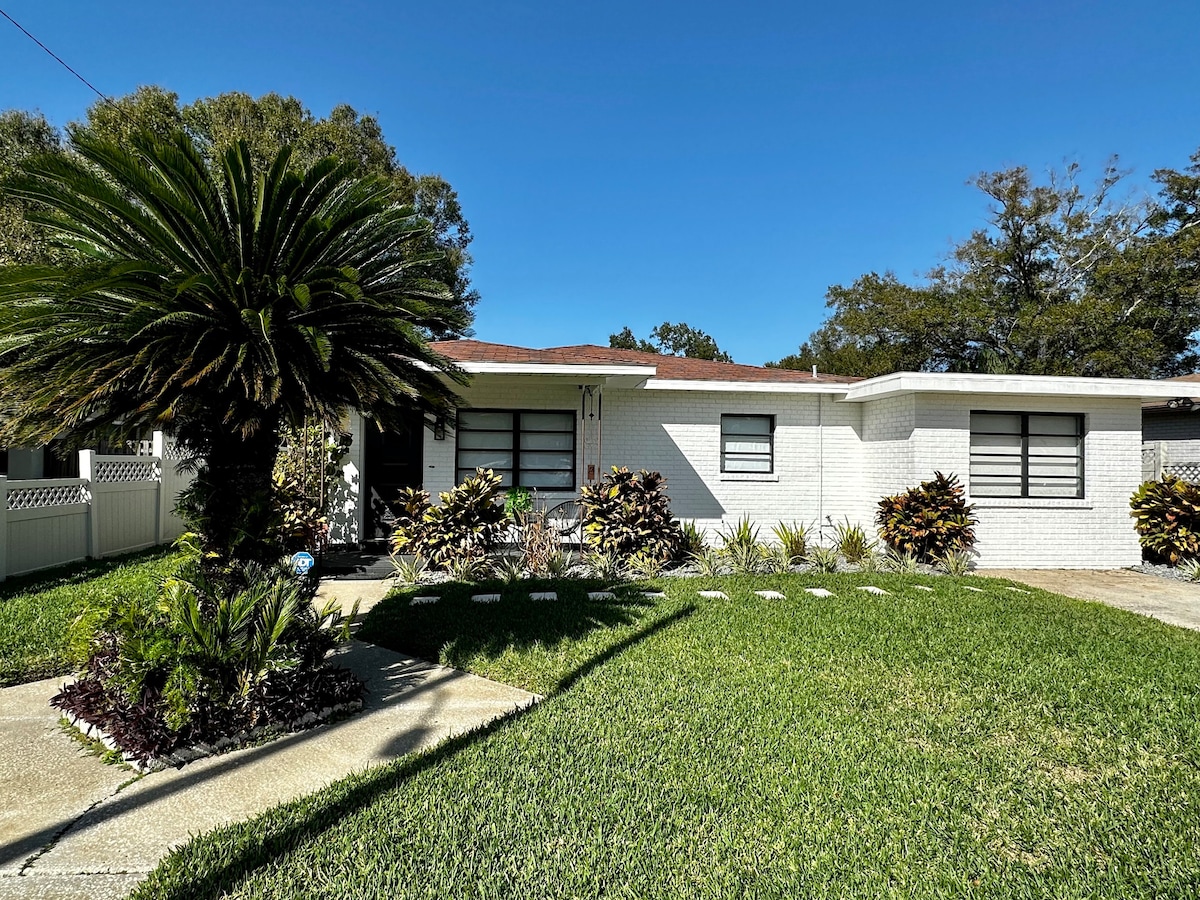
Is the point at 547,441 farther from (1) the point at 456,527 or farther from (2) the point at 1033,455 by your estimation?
(2) the point at 1033,455

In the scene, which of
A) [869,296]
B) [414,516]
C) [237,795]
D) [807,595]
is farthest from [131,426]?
[869,296]

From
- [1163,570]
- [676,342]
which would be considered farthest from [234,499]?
[676,342]

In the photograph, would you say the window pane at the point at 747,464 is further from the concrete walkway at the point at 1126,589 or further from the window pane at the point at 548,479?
the concrete walkway at the point at 1126,589

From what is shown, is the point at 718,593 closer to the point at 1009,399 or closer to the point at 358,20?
the point at 1009,399

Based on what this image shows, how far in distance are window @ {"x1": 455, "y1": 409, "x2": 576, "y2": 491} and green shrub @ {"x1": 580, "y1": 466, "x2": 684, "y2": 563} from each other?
2.13 m

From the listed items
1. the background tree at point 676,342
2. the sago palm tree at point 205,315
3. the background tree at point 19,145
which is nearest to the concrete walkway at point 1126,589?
the sago palm tree at point 205,315

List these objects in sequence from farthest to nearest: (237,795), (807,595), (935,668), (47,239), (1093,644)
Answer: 1. (807,595)
2. (1093,644)
3. (935,668)
4. (47,239)
5. (237,795)

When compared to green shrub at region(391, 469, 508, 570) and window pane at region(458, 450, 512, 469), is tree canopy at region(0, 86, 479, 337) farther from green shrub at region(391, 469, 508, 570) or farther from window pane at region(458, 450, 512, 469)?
green shrub at region(391, 469, 508, 570)

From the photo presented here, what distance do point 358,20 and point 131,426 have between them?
9.40 m

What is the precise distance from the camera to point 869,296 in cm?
Result: 3152

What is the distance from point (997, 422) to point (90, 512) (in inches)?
565

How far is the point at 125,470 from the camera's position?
34.1 ft

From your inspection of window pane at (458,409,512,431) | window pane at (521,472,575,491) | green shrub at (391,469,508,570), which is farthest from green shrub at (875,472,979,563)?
window pane at (458,409,512,431)

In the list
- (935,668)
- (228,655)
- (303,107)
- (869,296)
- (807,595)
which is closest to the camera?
(228,655)
